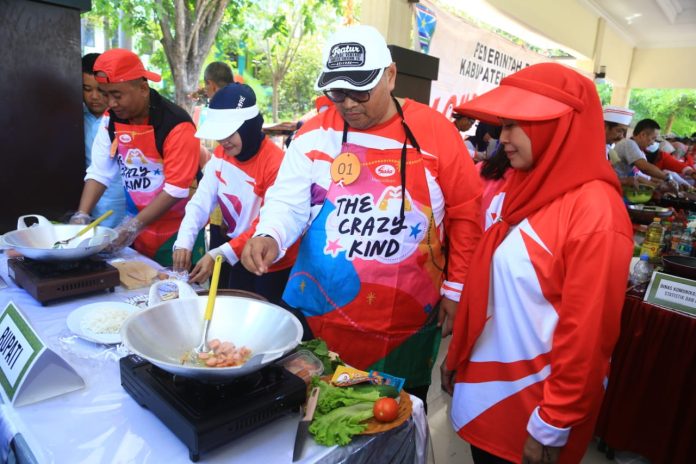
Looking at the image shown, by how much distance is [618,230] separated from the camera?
1.10 metres

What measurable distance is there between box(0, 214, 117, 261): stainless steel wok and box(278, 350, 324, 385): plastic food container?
86 cm

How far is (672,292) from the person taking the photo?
81.7 inches

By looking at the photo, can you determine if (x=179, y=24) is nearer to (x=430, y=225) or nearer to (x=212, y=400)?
(x=430, y=225)

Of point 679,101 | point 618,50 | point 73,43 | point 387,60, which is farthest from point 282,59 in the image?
point 679,101

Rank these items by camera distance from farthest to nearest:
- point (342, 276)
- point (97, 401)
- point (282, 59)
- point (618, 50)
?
point (282, 59) → point (618, 50) → point (342, 276) → point (97, 401)

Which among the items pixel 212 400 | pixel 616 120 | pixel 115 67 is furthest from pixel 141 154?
pixel 616 120

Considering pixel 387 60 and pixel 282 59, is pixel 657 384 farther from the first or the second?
A: pixel 282 59

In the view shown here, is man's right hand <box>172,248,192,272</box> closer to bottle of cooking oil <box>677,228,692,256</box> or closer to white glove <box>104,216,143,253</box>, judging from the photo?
white glove <box>104,216,143,253</box>

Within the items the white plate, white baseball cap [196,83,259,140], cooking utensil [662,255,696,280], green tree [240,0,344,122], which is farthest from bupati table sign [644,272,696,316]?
green tree [240,0,344,122]

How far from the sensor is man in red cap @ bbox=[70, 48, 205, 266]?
2.15 m

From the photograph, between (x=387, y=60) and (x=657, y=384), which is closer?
(x=387, y=60)

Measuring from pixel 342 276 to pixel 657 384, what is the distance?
164 centimetres

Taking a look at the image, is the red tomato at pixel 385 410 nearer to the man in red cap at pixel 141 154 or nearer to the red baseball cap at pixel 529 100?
the red baseball cap at pixel 529 100

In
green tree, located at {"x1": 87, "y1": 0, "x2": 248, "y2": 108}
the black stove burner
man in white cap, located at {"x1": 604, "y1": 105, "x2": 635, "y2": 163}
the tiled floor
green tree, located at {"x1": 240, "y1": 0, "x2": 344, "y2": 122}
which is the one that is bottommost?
the tiled floor
